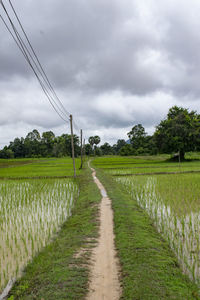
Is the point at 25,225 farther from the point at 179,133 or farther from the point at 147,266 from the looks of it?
the point at 179,133

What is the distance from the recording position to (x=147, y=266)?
12.0ft

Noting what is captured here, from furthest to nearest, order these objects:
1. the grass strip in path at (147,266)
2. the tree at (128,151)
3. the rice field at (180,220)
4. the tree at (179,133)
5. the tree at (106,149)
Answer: the tree at (106,149) < the tree at (128,151) < the tree at (179,133) < the rice field at (180,220) < the grass strip in path at (147,266)

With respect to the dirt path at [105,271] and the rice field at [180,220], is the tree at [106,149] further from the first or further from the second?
the dirt path at [105,271]

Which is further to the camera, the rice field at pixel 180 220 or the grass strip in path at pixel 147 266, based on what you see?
the rice field at pixel 180 220

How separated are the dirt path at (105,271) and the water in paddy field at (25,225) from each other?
1332 mm

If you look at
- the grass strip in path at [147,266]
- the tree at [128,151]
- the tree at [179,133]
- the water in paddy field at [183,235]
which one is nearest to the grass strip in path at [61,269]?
the grass strip in path at [147,266]

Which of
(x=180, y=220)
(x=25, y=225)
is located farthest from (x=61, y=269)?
(x=180, y=220)

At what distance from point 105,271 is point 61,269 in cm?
76

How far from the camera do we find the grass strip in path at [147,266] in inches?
116

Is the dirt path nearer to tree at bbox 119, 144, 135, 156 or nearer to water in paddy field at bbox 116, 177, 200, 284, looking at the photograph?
water in paddy field at bbox 116, 177, 200, 284

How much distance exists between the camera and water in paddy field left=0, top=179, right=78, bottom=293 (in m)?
4.10

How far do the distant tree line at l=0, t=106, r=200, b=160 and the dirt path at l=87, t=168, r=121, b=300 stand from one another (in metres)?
23.2

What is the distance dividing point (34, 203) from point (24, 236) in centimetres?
334

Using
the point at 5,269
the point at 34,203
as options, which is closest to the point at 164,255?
the point at 5,269
